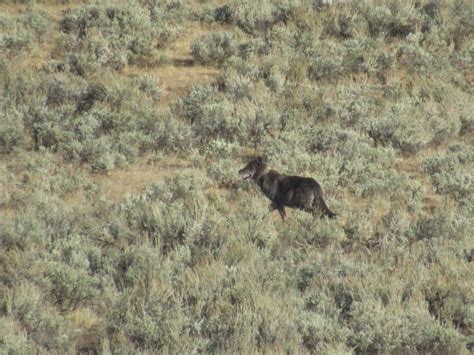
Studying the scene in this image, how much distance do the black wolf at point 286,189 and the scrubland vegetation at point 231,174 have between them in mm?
241

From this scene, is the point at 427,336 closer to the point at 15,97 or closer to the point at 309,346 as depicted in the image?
the point at 309,346

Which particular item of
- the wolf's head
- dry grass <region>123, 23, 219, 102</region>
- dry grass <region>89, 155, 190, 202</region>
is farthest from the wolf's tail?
dry grass <region>123, 23, 219, 102</region>

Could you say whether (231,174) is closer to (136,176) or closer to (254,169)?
(254,169)

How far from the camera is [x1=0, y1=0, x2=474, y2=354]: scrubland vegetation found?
310 inches

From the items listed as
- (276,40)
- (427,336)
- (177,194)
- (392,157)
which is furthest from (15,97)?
(427,336)

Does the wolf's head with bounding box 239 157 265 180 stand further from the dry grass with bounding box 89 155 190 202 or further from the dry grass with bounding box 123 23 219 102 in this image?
the dry grass with bounding box 123 23 219 102

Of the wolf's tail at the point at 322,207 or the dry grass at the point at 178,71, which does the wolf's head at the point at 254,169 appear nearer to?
the wolf's tail at the point at 322,207

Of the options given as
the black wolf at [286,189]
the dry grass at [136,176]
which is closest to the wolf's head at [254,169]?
the black wolf at [286,189]

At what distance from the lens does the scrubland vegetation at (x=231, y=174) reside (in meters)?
7.88

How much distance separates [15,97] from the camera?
14016 millimetres

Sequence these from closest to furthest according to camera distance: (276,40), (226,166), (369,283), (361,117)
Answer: (369,283) → (226,166) → (361,117) → (276,40)

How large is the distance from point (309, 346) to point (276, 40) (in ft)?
31.4

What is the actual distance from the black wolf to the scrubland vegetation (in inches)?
9.5

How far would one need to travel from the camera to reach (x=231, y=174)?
12367mm
